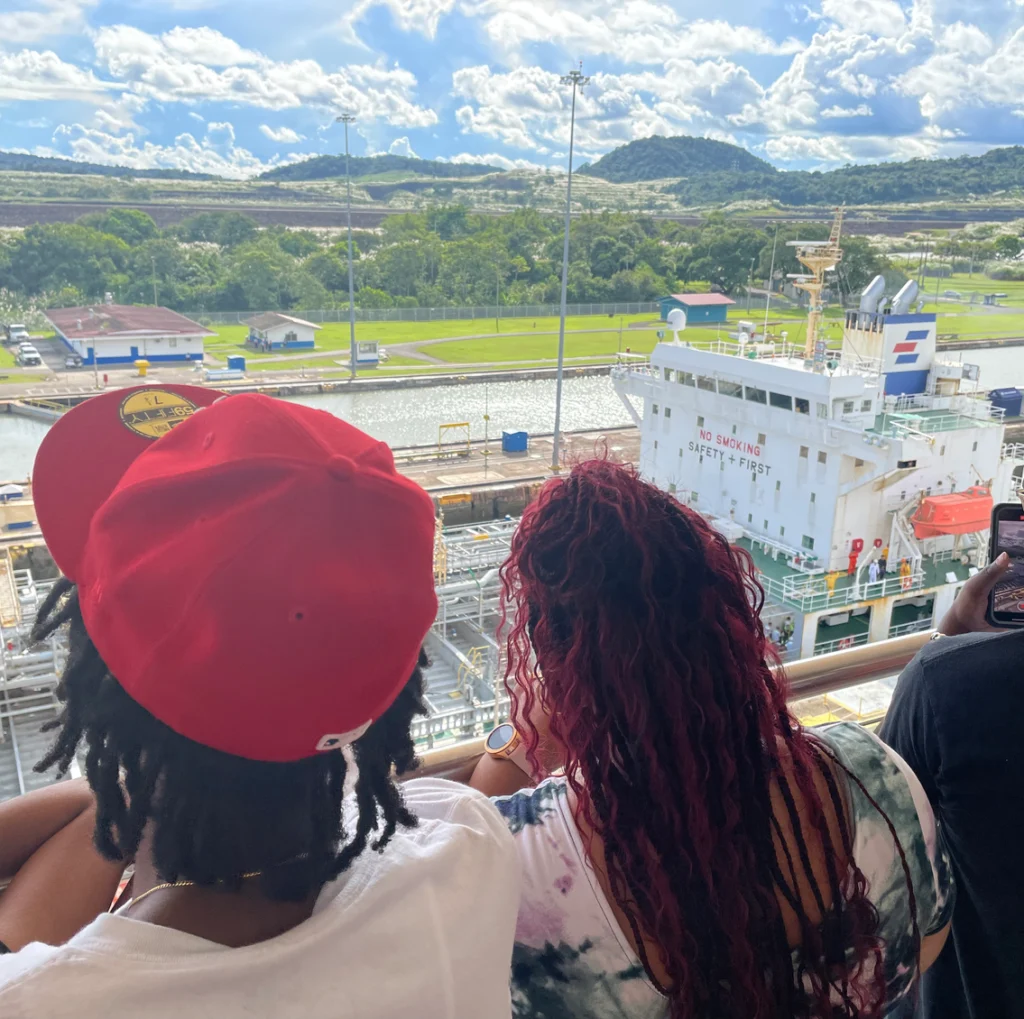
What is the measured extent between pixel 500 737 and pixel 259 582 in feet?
1.06

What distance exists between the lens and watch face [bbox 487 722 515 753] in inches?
22.7

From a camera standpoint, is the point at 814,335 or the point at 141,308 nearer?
the point at 141,308

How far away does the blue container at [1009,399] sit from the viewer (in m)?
9.32

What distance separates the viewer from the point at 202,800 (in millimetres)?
331

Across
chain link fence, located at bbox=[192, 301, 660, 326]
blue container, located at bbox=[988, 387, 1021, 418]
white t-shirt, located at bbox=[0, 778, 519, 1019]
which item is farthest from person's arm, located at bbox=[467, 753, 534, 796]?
blue container, located at bbox=[988, 387, 1021, 418]

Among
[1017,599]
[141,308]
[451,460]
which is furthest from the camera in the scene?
[451,460]

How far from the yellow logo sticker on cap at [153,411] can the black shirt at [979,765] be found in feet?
1.47

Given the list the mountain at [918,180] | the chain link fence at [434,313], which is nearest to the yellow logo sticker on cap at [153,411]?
the chain link fence at [434,313]

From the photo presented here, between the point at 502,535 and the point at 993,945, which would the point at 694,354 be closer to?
the point at 502,535

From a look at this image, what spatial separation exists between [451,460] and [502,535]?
1940 mm

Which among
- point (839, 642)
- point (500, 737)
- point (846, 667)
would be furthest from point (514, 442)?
point (500, 737)

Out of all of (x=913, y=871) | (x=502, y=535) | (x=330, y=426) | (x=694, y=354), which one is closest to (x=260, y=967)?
(x=330, y=426)

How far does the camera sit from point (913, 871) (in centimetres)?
51

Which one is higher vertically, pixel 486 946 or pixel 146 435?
pixel 146 435
